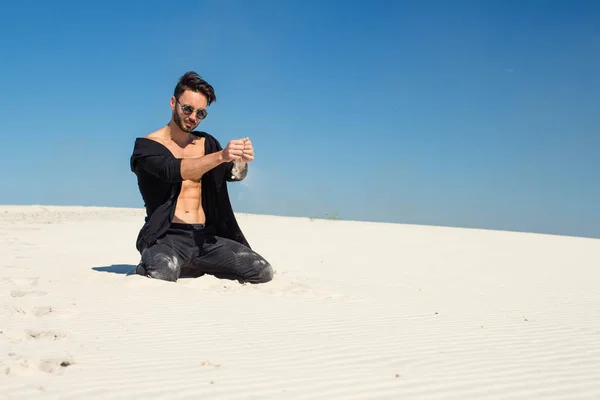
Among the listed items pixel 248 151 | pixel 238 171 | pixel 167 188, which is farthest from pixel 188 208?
pixel 248 151

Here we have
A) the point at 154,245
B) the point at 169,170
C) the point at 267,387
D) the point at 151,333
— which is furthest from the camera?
the point at 154,245

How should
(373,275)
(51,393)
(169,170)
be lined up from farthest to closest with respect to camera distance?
1. (373,275)
2. (169,170)
3. (51,393)

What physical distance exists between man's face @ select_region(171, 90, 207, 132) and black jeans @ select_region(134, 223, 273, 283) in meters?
0.99

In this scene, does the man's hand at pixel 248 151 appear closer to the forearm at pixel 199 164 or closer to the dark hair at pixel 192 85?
the forearm at pixel 199 164

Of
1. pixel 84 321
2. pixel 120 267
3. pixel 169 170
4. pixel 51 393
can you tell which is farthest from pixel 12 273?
pixel 51 393

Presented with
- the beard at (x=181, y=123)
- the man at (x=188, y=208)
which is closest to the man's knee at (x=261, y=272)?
the man at (x=188, y=208)

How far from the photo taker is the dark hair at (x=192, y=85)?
212 inches

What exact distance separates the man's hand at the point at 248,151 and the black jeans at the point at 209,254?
1.02 meters

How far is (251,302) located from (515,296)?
2.97m

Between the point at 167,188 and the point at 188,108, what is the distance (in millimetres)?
796

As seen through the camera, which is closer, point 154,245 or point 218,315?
point 218,315

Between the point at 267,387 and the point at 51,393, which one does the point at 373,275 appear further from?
the point at 51,393

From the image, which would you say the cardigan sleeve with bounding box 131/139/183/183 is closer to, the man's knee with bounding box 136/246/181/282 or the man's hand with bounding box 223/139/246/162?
A: the man's hand with bounding box 223/139/246/162

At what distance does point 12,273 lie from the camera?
579 centimetres
